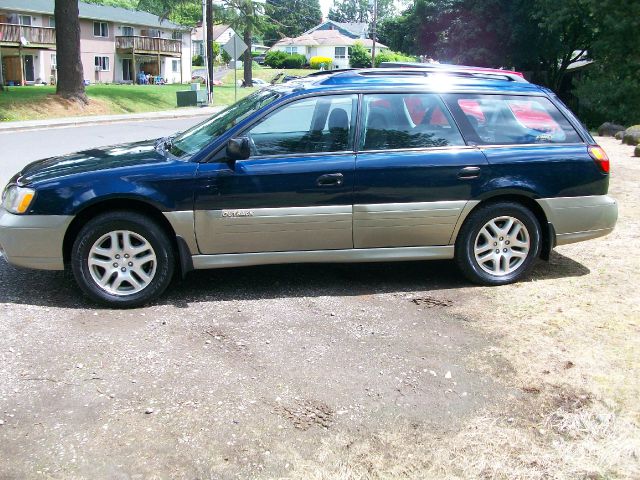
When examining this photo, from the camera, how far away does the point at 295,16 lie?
136250 mm

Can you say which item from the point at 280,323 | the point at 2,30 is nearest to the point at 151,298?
the point at 280,323

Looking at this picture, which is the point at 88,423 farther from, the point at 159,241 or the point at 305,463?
the point at 159,241

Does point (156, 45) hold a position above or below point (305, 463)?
above

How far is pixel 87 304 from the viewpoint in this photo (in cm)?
500

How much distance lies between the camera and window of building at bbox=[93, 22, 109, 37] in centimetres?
5512

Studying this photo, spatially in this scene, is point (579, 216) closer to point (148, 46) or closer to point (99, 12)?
point (148, 46)

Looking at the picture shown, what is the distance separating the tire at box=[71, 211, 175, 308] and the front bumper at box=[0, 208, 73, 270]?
0.14 meters

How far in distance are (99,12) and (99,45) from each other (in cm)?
335

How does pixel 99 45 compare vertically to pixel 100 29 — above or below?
below

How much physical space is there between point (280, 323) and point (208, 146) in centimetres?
148

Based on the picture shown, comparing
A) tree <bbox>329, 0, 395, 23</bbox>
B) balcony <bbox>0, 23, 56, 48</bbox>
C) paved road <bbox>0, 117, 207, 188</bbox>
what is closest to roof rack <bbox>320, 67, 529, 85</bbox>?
paved road <bbox>0, 117, 207, 188</bbox>

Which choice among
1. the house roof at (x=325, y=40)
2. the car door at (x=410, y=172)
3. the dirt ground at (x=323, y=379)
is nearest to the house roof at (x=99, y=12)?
the house roof at (x=325, y=40)

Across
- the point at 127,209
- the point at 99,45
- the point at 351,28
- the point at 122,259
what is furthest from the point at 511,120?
the point at 351,28

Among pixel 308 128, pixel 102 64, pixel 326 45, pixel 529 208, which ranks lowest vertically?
pixel 529 208
